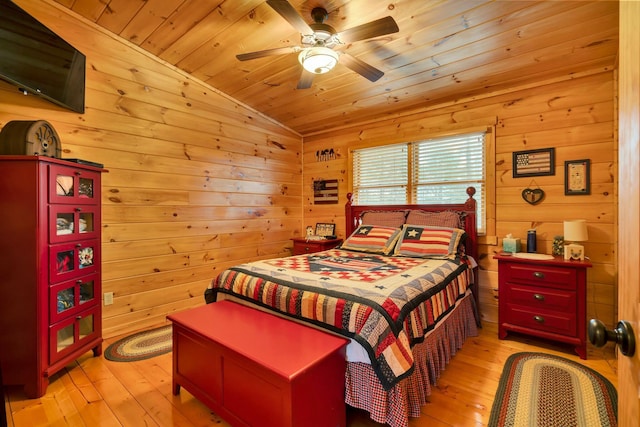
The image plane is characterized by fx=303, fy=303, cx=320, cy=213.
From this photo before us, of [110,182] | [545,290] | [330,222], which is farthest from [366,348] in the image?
[330,222]

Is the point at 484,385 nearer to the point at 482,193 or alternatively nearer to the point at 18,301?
the point at 482,193

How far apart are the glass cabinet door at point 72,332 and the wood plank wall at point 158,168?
43 centimetres

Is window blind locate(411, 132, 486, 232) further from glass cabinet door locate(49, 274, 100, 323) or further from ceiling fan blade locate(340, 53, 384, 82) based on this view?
glass cabinet door locate(49, 274, 100, 323)

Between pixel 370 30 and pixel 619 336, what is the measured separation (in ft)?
6.13

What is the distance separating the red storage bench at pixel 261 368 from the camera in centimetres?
132

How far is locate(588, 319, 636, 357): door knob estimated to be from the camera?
1.94 feet

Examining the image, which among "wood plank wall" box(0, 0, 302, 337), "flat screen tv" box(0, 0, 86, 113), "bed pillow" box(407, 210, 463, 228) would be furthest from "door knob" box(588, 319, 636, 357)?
"wood plank wall" box(0, 0, 302, 337)

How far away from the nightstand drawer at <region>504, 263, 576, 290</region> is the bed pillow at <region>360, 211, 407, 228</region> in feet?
3.67

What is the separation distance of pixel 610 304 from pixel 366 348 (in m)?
2.43

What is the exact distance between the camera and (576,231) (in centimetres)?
241

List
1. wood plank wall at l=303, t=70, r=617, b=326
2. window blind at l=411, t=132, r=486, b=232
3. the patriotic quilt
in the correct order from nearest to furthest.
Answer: the patriotic quilt
wood plank wall at l=303, t=70, r=617, b=326
window blind at l=411, t=132, r=486, b=232

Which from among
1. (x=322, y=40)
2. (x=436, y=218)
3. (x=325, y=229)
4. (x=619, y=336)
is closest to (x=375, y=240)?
(x=436, y=218)

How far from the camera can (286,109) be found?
3.89 metres

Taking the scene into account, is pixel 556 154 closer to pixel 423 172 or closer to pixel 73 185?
pixel 423 172
